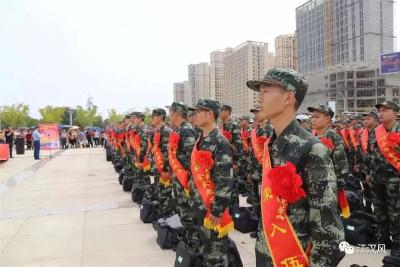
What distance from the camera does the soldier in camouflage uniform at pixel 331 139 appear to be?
4289mm

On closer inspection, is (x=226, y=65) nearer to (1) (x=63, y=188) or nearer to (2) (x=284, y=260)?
(1) (x=63, y=188)

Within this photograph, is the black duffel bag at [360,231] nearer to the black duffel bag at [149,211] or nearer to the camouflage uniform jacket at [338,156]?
the camouflage uniform jacket at [338,156]

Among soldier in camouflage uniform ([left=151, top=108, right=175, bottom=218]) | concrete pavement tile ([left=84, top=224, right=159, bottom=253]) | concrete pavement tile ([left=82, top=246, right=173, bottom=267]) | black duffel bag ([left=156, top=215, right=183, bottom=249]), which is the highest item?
soldier in camouflage uniform ([left=151, top=108, right=175, bottom=218])

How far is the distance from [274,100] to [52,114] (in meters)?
77.1

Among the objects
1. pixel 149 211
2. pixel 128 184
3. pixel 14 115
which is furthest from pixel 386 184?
pixel 14 115

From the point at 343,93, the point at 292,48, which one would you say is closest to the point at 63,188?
the point at 343,93

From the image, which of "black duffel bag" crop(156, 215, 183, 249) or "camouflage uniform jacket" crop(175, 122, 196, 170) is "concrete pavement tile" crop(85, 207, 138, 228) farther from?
"camouflage uniform jacket" crop(175, 122, 196, 170)

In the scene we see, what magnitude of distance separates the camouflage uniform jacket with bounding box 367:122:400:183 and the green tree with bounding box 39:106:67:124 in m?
74.5

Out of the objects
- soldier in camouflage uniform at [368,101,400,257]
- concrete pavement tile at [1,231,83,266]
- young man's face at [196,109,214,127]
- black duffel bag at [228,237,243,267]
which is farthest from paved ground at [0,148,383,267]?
young man's face at [196,109,214,127]

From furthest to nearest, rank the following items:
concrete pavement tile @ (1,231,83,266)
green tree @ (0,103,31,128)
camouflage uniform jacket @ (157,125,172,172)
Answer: green tree @ (0,103,31,128) < camouflage uniform jacket @ (157,125,172,172) < concrete pavement tile @ (1,231,83,266)

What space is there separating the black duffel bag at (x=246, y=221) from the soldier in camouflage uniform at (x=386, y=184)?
1775mm

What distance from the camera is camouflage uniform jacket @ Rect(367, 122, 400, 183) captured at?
14.5 ft

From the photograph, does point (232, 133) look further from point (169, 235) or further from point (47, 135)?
point (47, 135)

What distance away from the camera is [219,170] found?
10.8ft
